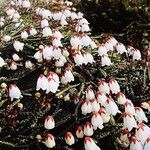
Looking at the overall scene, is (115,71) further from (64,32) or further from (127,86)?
(64,32)

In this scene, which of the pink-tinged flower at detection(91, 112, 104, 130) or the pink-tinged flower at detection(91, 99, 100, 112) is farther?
the pink-tinged flower at detection(91, 99, 100, 112)

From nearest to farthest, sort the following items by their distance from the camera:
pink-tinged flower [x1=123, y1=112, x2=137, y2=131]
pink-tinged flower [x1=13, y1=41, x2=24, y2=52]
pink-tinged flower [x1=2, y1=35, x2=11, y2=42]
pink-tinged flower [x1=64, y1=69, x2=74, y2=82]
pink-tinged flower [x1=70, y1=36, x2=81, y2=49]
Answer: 1. pink-tinged flower [x1=123, y1=112, x2=137, y2=131]
2. pink-tinged flower [x1=64, y1=69, x2=74, y2=82]
3. pink-tinged flower [x1=70, y1=36, x2=81, y2=49]
4. pink-tinged flower [x1=13, y1=41, x2=24, y2=52]
5. pink-tinged flower [x1=2, y1=35, x2=11, y2=42]

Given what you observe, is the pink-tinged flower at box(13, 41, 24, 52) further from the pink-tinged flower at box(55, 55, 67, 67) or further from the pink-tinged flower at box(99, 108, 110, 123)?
the pink-tinged flower at box(99, 108, 110, 123)

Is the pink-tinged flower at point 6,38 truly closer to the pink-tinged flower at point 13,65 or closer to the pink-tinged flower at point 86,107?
the pink-tinged flower at point 13,65

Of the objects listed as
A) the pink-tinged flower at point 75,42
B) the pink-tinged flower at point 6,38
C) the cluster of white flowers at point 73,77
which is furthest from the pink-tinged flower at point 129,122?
the pink-tinged flower at point 6,38

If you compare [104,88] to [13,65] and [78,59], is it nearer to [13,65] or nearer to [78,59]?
[78,59]

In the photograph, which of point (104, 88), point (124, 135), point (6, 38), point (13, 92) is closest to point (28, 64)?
point (6, 38)

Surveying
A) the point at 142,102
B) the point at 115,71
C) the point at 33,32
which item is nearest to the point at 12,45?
the point at 33,32

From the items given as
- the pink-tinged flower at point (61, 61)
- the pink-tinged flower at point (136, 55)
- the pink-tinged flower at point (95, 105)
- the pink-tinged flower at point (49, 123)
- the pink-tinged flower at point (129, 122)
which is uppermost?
the pink-tinged flower at point (95, 105)

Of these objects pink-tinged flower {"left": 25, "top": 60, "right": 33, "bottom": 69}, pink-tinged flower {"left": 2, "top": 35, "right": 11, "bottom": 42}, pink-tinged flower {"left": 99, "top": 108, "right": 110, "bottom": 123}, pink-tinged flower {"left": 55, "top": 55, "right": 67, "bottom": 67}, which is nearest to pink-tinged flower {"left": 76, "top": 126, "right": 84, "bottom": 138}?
pink-tinged flower {"left": 99, "top": 108, "right": 110, "bottom": 123}
